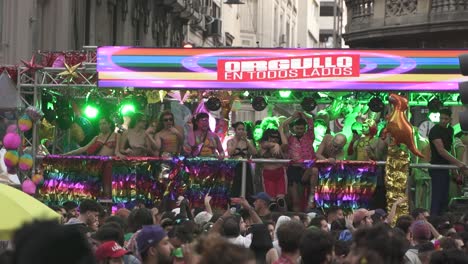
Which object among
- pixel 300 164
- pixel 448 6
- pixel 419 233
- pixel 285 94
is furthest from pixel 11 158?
pixel 448 6

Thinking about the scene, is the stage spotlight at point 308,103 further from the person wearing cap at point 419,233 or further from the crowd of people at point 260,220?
the person wearing cap at point 419,233

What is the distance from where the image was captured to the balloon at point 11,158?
19859mm

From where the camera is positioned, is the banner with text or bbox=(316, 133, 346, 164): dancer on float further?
bbox=(316, 133, 346, 164): dancer on float

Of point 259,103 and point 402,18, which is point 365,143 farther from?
point 402,18

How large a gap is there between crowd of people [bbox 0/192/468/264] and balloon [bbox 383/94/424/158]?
339 cm

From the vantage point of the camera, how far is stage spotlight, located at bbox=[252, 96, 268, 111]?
828 inches

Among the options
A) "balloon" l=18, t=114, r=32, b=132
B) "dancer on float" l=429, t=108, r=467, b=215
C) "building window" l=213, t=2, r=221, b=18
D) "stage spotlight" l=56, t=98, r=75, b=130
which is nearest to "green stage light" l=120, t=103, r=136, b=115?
"stage spotlight" l=56, t=98, r=75, b=130

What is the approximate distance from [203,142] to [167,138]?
1.97ft

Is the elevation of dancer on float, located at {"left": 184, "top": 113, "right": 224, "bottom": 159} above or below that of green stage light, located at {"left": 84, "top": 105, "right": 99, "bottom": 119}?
below

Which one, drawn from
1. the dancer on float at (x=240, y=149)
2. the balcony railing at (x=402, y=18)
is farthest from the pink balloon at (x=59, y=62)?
the balcony railing at (x=402, y=18)

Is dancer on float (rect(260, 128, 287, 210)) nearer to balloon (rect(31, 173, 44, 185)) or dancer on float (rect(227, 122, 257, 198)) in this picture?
dancer on float (rect(227, 122, 257, 198))

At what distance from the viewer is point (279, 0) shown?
251ft

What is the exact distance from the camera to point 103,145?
838 inches

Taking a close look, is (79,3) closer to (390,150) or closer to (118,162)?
(118,162)
